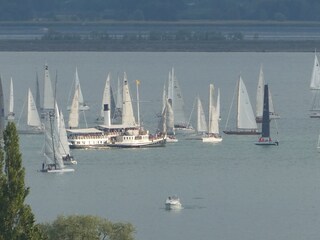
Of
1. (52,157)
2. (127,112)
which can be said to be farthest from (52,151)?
(127,112)

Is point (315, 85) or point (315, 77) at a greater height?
point (315, 77)

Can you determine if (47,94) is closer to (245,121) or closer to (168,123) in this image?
(168,123)

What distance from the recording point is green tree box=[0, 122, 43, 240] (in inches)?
789

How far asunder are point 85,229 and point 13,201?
197 inches

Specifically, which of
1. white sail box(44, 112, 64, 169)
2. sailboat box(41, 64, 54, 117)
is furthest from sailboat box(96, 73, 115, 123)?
white sail box(44, 112, 64, 169)

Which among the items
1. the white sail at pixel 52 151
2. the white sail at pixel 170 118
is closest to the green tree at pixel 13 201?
the white sail at pixel 52 151

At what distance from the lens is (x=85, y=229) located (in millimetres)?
25047
